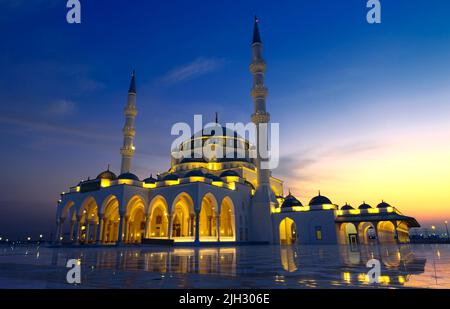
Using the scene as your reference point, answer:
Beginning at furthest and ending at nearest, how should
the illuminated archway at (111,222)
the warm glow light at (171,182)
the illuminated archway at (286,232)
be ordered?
the illuminated archway at (286,232) → the illuminated archway at (111,222) → the warm glow light at (171,182)

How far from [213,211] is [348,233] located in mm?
16306

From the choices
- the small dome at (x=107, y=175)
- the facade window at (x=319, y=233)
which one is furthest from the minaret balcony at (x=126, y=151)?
the facade window at (x=319, y=233)

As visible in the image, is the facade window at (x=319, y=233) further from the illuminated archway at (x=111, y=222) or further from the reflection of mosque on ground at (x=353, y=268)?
the reflection of mosque on ground at (x=353, y=268)

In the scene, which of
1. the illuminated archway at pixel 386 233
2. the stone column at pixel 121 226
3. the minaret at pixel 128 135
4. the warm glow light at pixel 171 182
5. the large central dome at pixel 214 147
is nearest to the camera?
the stone column at pixel 121 226

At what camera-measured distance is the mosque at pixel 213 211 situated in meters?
32.7

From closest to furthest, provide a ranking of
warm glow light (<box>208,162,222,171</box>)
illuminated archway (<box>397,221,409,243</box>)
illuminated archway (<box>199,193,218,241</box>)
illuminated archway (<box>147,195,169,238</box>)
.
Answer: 1. illuminated archway (<box>199,193,218,241</box>)
2. illuminated archway (<box>147,195,169,238</box>)
3. illuminated archway (<box>397,221,409,243</box>)
4. warm glow light (<box>208,162,222,171</box>)

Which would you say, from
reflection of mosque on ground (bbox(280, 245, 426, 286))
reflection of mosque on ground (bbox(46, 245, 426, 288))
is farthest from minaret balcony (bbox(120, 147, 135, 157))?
reflection of mosque on ground (bbox(280, 245, 426, 286))

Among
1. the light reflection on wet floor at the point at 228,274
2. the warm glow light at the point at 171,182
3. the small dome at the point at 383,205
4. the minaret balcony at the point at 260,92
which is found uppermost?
the minaret balcony at the point at 260,92

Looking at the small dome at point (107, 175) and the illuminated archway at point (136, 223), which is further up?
the small dome at point (107, 175)

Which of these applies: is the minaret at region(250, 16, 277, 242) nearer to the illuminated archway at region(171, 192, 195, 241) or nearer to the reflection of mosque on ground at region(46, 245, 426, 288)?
the illuminated archway at region(171, 192, 195, 241)

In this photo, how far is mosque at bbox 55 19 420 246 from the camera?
1286 inches

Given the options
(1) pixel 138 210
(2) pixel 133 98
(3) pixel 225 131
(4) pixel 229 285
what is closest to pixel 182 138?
(3) pixel 225 131

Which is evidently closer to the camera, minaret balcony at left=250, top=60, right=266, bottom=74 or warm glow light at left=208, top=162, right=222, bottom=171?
minaret balcony at left=250, top=60, right=266, bottom=74
